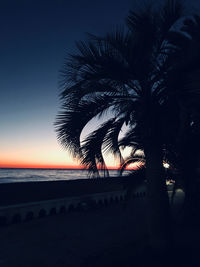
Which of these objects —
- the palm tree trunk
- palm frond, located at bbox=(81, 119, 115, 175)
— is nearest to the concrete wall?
the palm tree trunk

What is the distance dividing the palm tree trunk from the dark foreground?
0.96 ft

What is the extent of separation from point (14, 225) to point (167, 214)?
5.41m

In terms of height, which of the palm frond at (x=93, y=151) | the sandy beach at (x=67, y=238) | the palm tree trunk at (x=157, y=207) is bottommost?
the sandy beach at (x=67, y=238)

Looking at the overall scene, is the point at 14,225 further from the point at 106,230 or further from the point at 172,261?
the point at 172,261

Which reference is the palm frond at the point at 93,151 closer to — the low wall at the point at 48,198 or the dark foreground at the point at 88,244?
the dark foreground at the point at 88,244

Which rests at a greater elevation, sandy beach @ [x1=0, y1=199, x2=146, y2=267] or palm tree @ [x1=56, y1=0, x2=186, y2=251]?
palm tree @ [x1=56, y1=0, x2=186, y2=251]

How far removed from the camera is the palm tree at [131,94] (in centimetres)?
339

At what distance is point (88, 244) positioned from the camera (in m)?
4.94

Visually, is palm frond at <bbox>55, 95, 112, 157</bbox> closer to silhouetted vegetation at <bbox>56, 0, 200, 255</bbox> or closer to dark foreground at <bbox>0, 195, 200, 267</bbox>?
silhouetted vegetation at <bbox>56, 0, 200, 255</bbox>

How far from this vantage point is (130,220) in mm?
7316

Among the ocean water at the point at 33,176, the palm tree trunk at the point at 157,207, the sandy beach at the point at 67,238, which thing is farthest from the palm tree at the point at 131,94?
the ocean water at the point at 33,176

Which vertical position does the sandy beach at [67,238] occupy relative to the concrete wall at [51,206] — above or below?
below

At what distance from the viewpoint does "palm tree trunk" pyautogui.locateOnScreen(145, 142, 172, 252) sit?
147 inches

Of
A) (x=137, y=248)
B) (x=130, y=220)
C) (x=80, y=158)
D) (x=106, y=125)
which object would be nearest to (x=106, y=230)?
(x=130, y=220)
